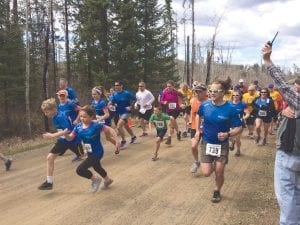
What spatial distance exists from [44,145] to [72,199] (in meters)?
7.18

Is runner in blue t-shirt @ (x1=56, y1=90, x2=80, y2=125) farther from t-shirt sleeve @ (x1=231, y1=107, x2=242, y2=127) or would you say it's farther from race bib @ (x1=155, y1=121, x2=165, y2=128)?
t-shirt sleeve @ (x1=231, y1=107, x2=242, y2=127)

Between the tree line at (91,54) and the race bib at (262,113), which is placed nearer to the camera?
the race bib at (262,113)

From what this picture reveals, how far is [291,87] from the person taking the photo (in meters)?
4.64

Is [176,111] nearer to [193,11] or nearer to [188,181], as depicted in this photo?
[188,181]

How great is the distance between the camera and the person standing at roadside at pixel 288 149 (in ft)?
15.2

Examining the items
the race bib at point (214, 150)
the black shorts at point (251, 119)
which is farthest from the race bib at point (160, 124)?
the black shorts at point (251, 119)

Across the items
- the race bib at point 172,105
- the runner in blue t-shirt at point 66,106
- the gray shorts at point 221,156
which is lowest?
the gray shorts at point 221,156

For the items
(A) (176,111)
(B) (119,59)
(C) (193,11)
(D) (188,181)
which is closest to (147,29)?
(B) (119,59)

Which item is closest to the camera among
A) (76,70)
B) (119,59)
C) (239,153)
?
(239,153)

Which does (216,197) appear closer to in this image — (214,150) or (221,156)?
(221,156)

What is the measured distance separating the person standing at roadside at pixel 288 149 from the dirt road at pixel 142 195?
2220mm

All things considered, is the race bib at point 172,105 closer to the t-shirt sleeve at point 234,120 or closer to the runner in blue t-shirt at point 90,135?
the runner in blue t-shirt at point 90,135

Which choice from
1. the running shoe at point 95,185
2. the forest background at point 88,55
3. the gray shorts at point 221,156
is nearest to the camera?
the gray shorts at point 221,156

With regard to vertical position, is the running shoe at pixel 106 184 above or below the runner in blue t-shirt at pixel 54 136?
below
